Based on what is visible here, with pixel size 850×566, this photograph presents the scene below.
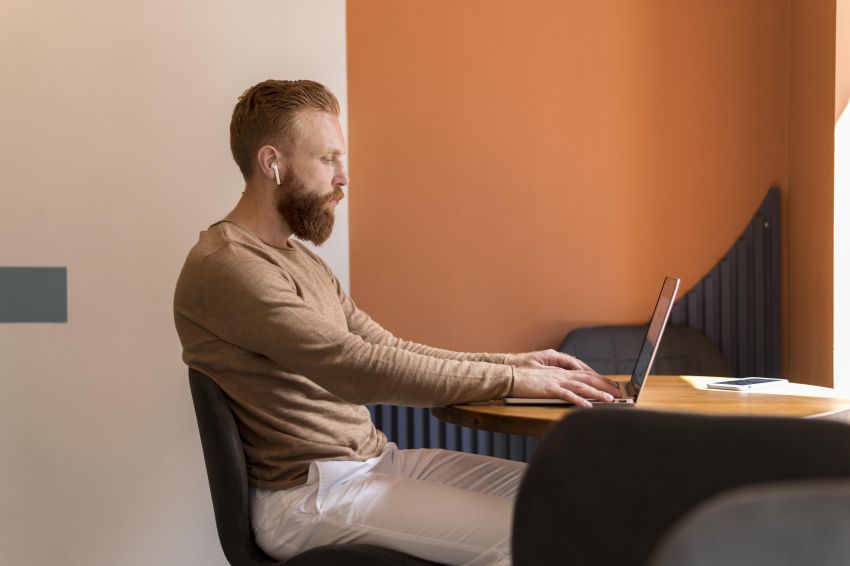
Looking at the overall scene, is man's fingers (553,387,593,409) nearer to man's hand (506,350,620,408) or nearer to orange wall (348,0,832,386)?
man's hand (506,350,620,408)

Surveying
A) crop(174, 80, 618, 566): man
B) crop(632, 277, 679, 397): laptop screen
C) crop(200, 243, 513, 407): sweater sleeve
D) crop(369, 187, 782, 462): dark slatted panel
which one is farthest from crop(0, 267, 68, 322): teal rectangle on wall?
crop(632, 277, 679, 397): laptop screen

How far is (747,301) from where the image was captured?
346 cm

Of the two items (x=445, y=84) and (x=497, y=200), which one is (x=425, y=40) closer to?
(x=445, y=84)

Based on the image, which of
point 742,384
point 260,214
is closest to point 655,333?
point 742,384

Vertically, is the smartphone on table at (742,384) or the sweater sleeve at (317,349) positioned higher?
the sweater sleeve at (317,349)

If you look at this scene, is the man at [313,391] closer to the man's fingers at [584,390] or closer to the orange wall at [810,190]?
the man's fingers at [584,390]

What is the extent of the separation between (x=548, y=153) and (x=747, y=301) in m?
0.95

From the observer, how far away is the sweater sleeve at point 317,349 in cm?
185

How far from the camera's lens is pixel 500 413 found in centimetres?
187

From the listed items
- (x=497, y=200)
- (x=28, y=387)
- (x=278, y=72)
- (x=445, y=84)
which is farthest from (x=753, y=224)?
(x=28, y=387)

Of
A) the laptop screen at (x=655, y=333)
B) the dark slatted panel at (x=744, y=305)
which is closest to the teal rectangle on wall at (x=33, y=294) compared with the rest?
the dark slatted panel at (x=744, y=305)

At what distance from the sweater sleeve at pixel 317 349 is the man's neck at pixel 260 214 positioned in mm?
237

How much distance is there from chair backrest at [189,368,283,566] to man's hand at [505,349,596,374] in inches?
30.2

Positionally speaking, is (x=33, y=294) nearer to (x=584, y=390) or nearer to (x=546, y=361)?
(x=546, y=361)
